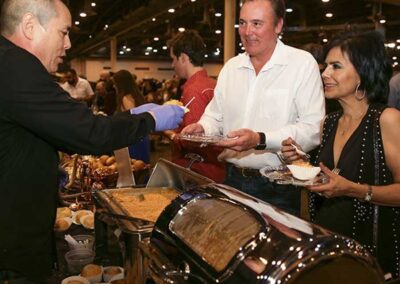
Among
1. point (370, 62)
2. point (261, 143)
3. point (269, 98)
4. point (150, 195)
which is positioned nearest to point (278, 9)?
point (269, 98)

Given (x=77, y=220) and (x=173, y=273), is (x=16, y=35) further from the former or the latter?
(x=77, y=220)

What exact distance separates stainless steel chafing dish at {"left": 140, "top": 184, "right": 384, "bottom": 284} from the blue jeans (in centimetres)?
88

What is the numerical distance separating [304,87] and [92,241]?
1302 millimetres

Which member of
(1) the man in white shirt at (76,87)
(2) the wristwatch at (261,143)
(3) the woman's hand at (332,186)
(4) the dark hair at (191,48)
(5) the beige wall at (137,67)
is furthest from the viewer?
(5) the beige wall at (137,67)

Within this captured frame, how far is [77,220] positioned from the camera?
2564 mm

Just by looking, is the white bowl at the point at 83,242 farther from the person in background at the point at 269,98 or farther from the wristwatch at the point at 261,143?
the wristwatch at the point at 261,143

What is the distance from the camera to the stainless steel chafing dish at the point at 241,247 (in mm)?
1029

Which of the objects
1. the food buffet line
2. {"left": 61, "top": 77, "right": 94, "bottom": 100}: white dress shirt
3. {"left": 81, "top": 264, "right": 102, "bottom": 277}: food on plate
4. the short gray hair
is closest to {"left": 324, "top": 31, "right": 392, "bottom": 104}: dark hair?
the food buffet line

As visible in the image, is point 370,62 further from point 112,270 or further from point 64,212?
point 64,212

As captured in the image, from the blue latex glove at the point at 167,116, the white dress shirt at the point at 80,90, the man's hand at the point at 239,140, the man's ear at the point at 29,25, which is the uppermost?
the man's ear at the point at 29,25

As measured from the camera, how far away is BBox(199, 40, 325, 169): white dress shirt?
7.55ft

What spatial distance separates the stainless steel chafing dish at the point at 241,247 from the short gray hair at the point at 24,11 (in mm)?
796

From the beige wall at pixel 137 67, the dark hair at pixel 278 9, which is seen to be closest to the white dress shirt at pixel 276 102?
the dark hair at pixel 278 9

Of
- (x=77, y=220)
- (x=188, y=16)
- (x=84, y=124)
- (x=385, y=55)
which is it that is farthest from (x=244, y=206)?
(x=188, y=16)
